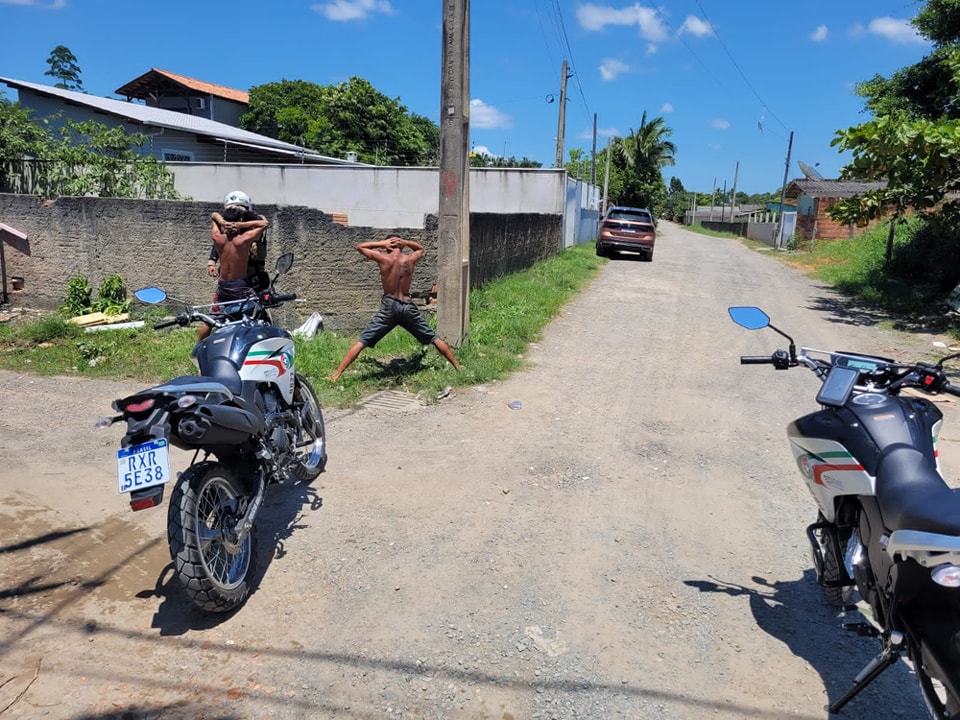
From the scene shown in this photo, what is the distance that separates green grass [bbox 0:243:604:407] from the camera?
22.6 ft

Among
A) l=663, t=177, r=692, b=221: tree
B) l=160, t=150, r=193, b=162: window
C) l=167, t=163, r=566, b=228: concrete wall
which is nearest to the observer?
l=167, t=163, r=566, b=228: concrete wall

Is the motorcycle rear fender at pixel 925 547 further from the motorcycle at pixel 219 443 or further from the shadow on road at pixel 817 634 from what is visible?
the motorcycle at pixel 219 443

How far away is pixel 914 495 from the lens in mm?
2357

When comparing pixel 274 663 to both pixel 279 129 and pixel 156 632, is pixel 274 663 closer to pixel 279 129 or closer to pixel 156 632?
pixel 156 632

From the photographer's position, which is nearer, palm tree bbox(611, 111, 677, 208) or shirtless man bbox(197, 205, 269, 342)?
shirtless man bbox(197, 205, 269, 342)

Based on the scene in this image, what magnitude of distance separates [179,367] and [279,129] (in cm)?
3492

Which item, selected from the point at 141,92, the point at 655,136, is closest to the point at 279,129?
the point at 141,92

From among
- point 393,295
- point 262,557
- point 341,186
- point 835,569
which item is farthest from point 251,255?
point 341,186

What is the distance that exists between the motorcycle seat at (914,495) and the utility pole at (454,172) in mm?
5315

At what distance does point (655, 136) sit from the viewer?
40.3 m

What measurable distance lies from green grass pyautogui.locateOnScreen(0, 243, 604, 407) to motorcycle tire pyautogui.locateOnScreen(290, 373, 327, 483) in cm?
152

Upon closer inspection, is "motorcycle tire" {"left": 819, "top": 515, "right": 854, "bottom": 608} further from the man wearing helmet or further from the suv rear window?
the suv rear window

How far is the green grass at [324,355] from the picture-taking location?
6.90 m

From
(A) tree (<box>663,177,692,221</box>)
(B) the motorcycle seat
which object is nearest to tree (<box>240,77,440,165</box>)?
(B) the motorcycle seat
